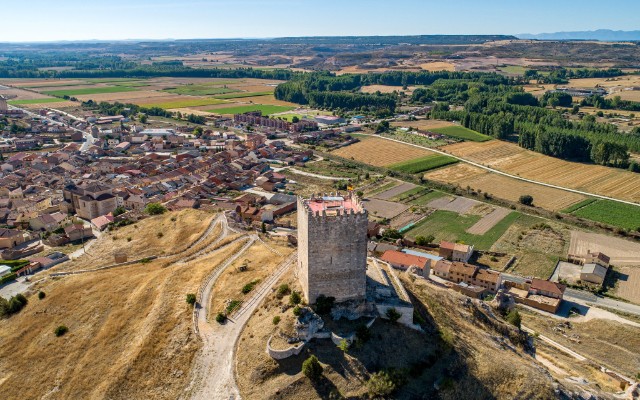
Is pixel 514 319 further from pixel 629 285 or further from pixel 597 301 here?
pixel 629 285

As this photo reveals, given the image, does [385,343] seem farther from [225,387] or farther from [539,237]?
[539,237]

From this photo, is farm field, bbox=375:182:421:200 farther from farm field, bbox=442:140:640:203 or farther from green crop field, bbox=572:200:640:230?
green crop field, bbox=572:200:640:230

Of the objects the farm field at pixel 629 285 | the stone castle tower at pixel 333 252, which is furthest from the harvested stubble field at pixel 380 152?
the stone castle tower at pixel 333 252

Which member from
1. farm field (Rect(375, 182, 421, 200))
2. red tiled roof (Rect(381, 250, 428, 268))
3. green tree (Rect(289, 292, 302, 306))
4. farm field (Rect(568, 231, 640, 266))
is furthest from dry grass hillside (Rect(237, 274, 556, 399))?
farm field (Rect(375, 182, 421, 200))

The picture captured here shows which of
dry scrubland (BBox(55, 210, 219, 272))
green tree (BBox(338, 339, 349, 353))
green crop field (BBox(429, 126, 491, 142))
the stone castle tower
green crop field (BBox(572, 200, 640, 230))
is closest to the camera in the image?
green tree (BBox(338, 339, 349, 353))

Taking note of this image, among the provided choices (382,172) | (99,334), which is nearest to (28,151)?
(382,172)
